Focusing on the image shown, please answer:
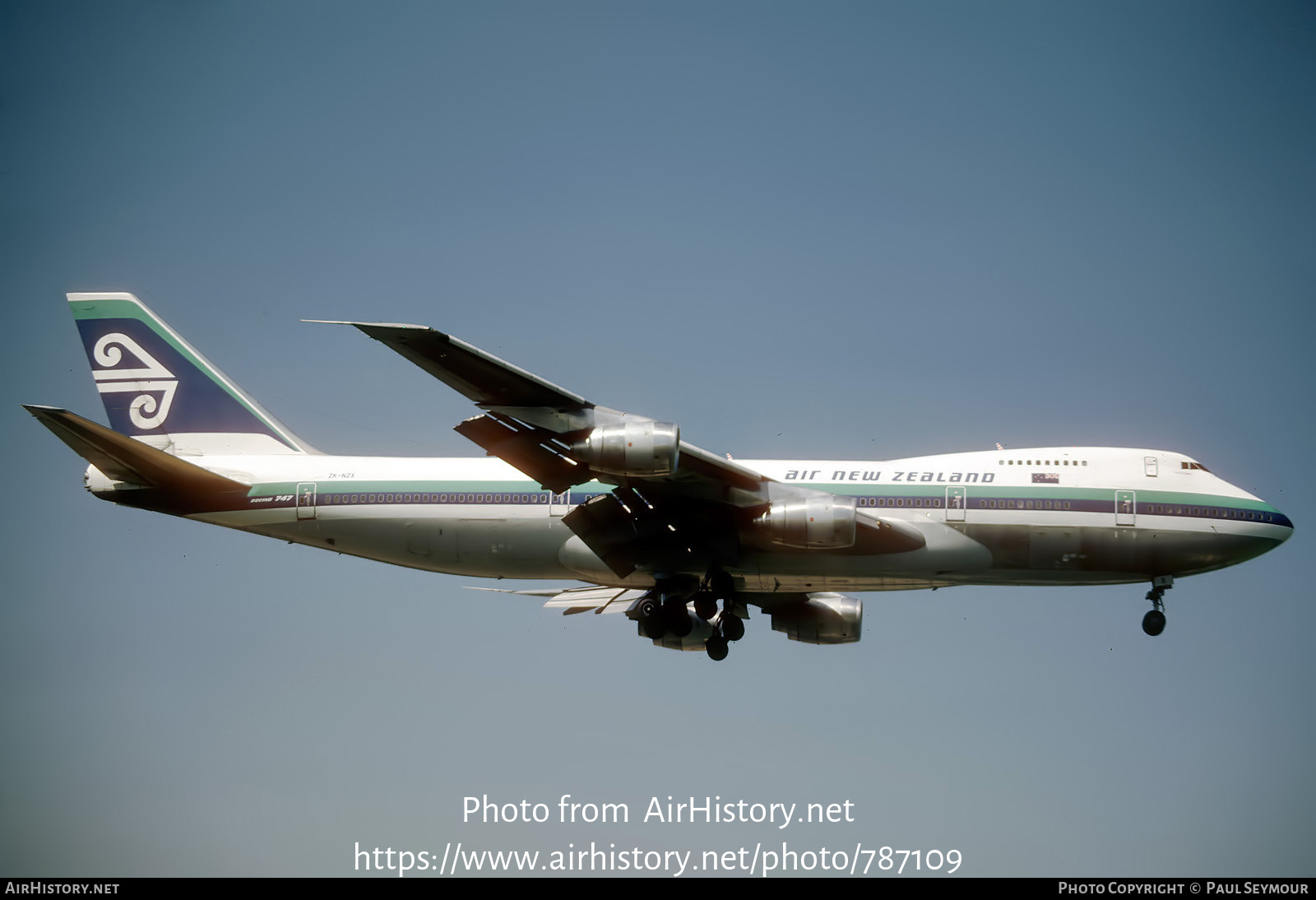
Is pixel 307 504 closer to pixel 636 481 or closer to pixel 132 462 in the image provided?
pixel 132 462

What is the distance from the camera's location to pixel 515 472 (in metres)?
33.9

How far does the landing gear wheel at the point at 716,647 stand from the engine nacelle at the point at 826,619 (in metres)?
5.41

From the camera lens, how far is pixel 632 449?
2812 cm

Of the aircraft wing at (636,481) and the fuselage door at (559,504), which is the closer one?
the aircraft wing at (636,481)

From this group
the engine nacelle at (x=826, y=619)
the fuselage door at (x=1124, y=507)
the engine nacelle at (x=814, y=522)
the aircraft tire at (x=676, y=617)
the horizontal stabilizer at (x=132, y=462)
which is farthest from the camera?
the engine nacelle at (x=826, y=619)

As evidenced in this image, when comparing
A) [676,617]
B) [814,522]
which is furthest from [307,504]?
[814,522]

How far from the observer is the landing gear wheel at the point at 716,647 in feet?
114

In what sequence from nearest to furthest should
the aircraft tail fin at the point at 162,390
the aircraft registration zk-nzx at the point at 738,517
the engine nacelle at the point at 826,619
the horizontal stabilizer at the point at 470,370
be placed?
the horizontal stabilizer at the point at 470,370 < the aircraft registration zk-nzx at the point at 738,517 < the aircraft tail fin at the point at 162,390 < the engine nacelle at the point at 826,619

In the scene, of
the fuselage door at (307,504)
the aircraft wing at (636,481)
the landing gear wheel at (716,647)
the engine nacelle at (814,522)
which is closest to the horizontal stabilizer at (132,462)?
the fuselage door at (307,504)

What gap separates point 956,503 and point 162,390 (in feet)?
73.9

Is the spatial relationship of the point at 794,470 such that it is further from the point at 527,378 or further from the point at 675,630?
the point at 527,378

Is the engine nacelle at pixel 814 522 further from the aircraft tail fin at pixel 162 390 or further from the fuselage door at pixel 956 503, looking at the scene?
the aircraft tail fin at pixel 162 390
